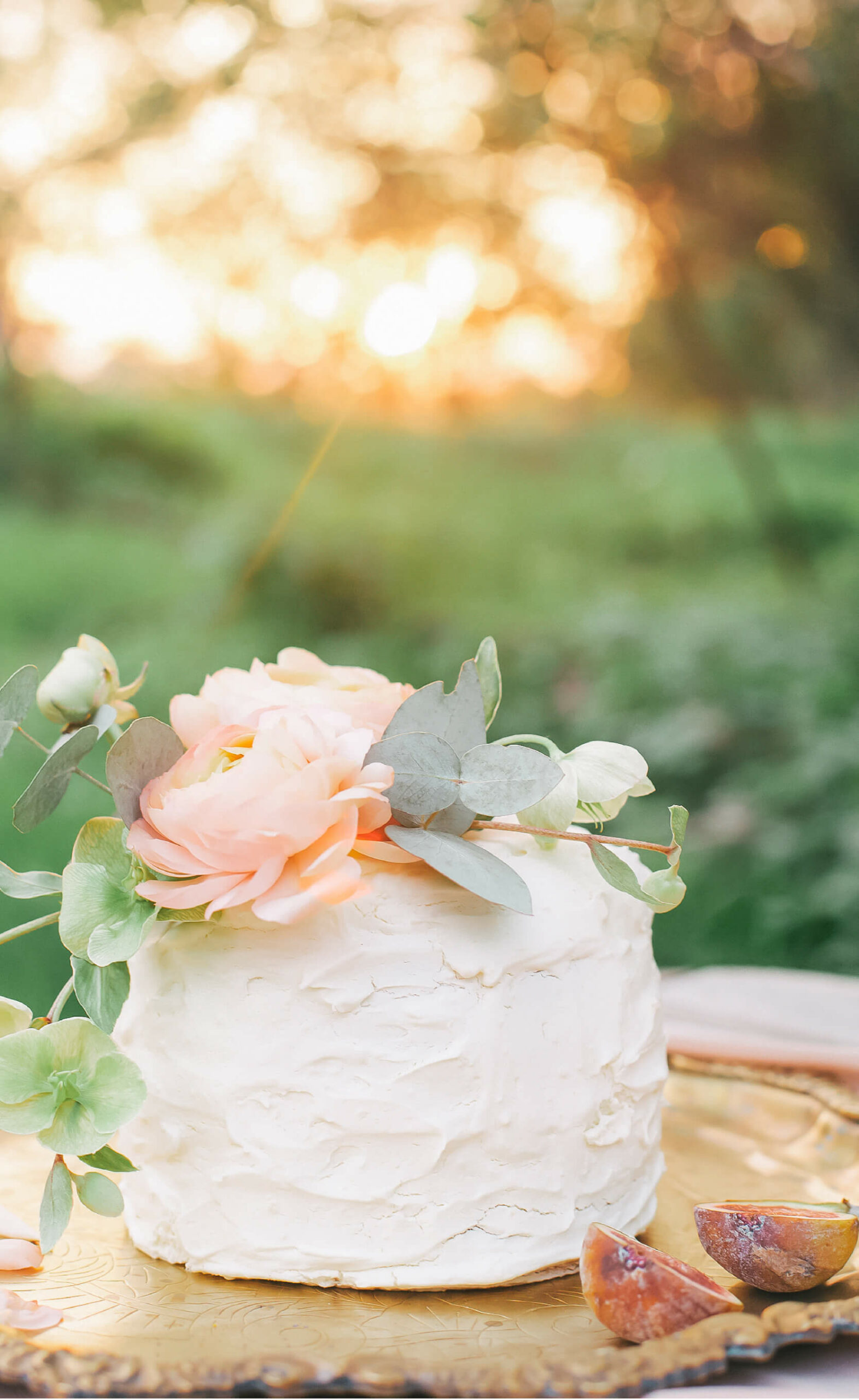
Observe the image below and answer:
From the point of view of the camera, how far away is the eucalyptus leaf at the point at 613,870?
0.71 metres

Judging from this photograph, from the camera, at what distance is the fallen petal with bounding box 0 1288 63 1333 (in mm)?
616

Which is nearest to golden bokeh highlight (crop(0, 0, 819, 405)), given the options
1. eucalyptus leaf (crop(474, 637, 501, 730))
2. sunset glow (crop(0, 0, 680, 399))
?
sunset glow (crop(0, 0, 680, 399))

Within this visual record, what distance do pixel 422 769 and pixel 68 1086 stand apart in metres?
0.27

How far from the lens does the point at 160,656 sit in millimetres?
2684

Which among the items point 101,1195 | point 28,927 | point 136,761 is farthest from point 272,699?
point 101,1195

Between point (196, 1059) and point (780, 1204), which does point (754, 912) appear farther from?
point (196, 1059)

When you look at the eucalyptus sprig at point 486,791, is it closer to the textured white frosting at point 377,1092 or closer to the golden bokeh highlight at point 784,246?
the textured white frosting at point 377,1092

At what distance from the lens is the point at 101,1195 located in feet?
2.15

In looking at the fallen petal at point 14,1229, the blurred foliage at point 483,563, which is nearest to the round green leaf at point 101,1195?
the fallen petal at point 14,1229

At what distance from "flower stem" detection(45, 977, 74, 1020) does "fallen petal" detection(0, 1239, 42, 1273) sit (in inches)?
5.9

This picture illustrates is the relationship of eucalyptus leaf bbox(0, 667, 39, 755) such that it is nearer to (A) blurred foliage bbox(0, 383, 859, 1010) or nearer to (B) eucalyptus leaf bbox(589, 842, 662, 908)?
(B) eucalyptus leaf bbox(589, 842, 662, 908)

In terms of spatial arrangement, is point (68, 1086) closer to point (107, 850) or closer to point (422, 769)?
point (107, 850)

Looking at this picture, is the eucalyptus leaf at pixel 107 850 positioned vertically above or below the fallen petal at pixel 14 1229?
above

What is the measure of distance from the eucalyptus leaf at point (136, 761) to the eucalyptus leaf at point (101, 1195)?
207 millimetres
